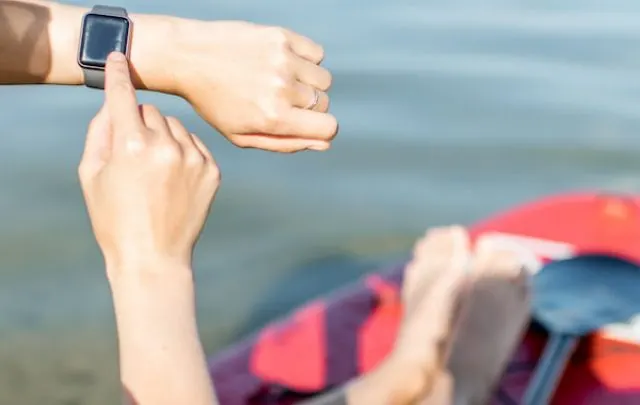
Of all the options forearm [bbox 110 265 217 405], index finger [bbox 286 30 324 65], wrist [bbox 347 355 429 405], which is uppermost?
index finger [bbox 286 30 324 65]

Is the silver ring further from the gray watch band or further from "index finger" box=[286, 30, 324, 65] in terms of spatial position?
the gray watch band

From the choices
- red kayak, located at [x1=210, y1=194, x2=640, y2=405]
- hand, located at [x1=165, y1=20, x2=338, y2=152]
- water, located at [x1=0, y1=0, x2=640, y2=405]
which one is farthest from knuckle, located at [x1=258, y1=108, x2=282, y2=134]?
water, located at [x1=0, y1=0, x2=640, y2=405]

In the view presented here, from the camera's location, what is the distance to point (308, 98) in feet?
2.79

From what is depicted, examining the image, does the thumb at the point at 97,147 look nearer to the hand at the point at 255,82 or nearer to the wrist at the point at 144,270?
the wrist at the point at 144,270

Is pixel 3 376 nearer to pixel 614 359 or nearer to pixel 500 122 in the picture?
pixel 614 359

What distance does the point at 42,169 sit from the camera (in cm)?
255

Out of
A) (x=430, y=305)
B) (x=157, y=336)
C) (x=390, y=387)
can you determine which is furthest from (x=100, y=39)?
(x=430, y=305)

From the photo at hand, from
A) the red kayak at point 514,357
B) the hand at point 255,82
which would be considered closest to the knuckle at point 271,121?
the hand at point 255,82

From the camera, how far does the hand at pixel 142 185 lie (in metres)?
0.63

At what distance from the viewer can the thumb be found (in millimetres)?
643

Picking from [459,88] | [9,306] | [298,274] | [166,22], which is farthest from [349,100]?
[166,22]

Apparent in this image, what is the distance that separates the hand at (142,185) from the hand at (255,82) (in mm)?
176

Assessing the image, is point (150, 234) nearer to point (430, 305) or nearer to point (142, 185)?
point (142, 185)

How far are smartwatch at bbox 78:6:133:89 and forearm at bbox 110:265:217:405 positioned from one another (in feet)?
0.96
